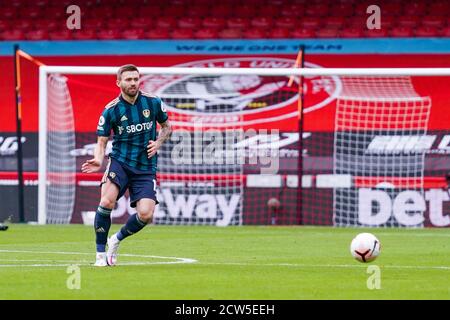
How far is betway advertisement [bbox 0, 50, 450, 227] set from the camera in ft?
72.2

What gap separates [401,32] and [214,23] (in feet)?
13.5

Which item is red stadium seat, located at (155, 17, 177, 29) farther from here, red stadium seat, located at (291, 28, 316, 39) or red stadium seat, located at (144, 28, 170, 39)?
red stadium seat, located at (291, 28, 316, 39)

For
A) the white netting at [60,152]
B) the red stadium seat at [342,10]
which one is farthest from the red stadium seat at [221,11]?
the white netting at [60,152]

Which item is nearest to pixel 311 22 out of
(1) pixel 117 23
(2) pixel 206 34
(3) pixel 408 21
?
(3) pixel 408 21

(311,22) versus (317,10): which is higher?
(317,10)

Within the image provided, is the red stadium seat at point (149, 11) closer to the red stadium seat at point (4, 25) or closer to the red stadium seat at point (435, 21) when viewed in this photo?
the red stadium seat at point (4, 25)

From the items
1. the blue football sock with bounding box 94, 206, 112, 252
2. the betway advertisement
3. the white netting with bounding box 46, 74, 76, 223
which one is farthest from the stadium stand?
the blue football sock with bounding box 94, 206, 112, 252

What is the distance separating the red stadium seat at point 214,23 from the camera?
26.4 m

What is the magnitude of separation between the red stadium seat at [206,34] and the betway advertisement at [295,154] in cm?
170

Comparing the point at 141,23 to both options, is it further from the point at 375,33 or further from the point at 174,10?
the point at 375,33

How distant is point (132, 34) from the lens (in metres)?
26.6

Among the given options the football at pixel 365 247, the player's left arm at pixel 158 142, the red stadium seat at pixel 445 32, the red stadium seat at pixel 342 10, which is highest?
the red stadium seat at pixel 342 10
